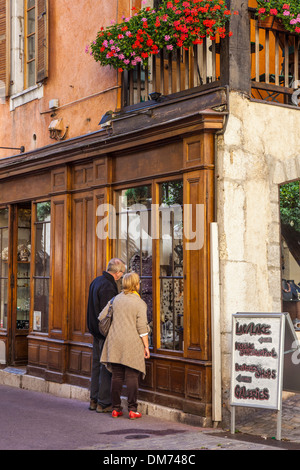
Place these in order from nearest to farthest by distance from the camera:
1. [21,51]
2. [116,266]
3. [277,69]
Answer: [116,266]
[277,69]
[21,51]

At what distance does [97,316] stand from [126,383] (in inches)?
37.2

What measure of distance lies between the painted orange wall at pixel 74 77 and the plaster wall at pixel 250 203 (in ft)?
7.47

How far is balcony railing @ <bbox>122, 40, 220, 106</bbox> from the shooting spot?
882 cm

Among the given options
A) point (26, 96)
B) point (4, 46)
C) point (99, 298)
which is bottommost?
point (99, 298)

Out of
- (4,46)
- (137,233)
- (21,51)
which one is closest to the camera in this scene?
(137,233)

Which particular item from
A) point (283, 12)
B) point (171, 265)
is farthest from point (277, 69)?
point (171, 265)

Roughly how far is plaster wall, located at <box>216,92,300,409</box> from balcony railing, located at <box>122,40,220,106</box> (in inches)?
26.7

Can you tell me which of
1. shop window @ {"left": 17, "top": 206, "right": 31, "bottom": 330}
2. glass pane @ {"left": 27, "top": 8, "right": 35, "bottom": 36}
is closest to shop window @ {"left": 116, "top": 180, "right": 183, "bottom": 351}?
shop window @ {"left": 17, "top": 206, "right": 31, "bottom": 330}

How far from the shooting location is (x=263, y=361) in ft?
24.2

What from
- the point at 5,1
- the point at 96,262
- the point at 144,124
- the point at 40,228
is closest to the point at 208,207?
the point at 144,124

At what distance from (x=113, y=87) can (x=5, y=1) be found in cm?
396

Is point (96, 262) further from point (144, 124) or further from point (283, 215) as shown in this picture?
point (283, 215)

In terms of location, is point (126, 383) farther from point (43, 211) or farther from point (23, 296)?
point (23, 296)

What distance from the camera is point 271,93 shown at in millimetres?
9508
